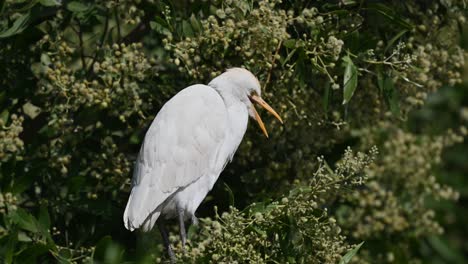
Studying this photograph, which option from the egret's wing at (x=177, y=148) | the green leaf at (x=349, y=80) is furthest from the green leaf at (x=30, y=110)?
the green leaf at (x=349, y=80)

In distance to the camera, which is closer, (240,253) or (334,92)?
(240,253)

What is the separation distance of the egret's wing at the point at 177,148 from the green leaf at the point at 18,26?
446mm

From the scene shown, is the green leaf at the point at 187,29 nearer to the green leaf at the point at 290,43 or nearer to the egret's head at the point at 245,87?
the egret's head at the point at 245,87

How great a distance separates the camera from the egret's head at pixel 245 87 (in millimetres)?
2748

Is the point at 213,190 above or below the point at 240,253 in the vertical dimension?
below

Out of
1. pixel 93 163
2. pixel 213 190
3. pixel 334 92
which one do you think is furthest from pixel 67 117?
pixel 334 92

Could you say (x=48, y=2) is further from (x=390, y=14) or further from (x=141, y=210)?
(x=390, y=14)

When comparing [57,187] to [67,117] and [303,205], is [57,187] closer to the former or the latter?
[67,117]

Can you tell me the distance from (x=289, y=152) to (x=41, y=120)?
0.75 m

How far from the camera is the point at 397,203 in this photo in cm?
275

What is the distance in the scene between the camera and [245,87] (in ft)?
9.14

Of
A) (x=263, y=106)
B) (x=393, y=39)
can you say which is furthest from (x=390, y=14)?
(x=263, y=106)

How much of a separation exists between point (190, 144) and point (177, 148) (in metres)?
0.04

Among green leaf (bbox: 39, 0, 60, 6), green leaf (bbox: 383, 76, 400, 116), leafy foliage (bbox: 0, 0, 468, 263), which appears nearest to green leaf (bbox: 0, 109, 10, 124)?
leafy foliage (bbox: 0, 0, 468, 263)
